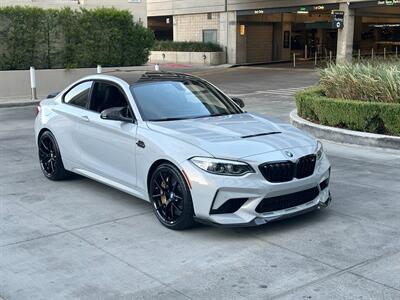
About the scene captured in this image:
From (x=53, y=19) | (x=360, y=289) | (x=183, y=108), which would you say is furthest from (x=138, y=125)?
(x=53, y=19)

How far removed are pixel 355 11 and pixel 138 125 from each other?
29573 mm

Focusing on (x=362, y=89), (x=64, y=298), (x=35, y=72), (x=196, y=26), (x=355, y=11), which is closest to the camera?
(x=64, y=298)

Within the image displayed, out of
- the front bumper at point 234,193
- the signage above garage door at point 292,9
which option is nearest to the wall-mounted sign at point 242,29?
the signage above garage door at point 292,9

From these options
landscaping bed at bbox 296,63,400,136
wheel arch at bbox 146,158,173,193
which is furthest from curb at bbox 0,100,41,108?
wheel arch at bbox 146,158,173,193

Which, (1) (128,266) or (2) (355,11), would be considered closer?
(1) (128,266)

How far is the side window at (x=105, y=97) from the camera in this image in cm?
659

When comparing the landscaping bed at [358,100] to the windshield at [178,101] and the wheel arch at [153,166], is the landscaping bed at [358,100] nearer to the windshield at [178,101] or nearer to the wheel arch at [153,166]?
the windshield at [178,101]

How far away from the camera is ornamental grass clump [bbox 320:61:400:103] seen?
396 inches

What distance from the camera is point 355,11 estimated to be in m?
32.6

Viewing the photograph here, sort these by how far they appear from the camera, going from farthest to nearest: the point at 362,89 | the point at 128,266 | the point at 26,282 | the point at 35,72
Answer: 1. the point at 35,72
2. the point at 362,89
3. the point at 128,266
4. the point at 26,282

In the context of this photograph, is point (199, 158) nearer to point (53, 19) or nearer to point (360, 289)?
point (360, 289)

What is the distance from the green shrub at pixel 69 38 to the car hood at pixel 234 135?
48.4 feet

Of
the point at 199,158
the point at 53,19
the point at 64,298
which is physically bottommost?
the point at 64,298

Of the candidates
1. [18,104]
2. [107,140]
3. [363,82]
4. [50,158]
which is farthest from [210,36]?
[107,140]
